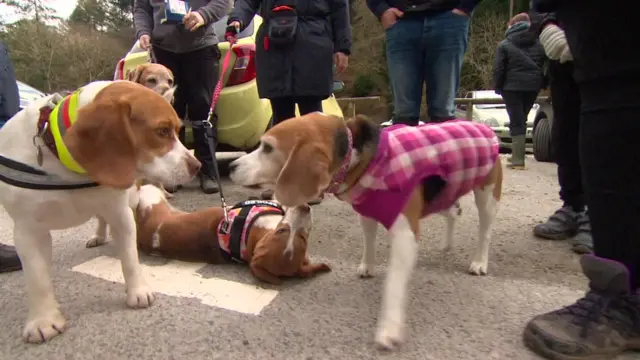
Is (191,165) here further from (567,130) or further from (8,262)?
(567,130)

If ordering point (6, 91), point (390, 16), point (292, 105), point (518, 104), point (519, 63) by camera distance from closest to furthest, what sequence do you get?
point (6, 91) → point (390, 16) → point (292, 105) → point (519, 63) → point (518, 104)

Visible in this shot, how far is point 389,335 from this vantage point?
5.27 feet

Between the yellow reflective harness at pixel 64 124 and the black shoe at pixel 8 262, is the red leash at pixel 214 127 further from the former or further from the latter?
the black shoe at pixel 8 262

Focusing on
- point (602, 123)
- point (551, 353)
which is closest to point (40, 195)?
point (551, 353)

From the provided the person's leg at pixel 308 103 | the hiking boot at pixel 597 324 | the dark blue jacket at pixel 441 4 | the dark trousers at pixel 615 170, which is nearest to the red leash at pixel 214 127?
the person's leg at pixel 308 103

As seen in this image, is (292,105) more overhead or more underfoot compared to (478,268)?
more overhead

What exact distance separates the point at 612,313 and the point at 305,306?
1.09 meters

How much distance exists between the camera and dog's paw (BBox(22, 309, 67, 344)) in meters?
1.68

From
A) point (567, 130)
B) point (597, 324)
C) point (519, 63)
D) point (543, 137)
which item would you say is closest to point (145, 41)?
point (567, 130)

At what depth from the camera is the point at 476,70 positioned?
23.1 meters

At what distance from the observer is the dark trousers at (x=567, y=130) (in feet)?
8.94

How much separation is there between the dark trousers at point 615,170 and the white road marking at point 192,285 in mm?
1280

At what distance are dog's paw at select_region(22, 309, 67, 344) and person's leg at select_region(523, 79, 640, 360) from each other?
5.45 feet

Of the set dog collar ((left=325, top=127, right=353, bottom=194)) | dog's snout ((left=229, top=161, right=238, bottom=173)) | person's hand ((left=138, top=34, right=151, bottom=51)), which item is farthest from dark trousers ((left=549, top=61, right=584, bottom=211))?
person's hand ((left=138, top=34, right=151, bottom=51))
